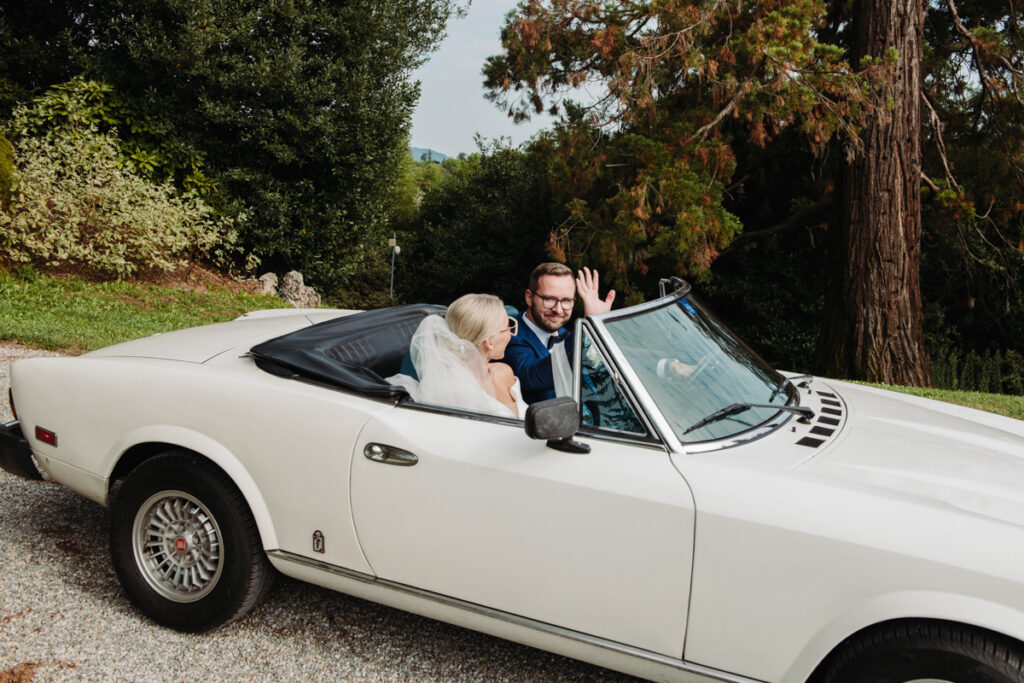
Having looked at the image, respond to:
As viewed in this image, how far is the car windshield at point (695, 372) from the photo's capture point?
2555mm

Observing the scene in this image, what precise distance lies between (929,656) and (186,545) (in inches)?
99.5

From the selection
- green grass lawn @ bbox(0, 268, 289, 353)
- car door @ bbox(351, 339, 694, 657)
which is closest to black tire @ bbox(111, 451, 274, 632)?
car door @ bbox(351, 339, 694, 657)

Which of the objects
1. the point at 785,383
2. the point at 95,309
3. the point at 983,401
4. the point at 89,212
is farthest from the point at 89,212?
the point at 983,401

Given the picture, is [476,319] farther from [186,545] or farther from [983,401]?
[983,401]

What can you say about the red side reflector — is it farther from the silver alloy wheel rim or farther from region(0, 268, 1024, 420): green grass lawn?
region(0, 268, 1024, 420): green grass lawn

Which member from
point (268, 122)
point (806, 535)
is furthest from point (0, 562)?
point (268, 122)

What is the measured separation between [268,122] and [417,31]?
13.3 feet

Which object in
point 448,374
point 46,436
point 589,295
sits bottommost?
point 46,436

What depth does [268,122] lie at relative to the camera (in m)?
15.2

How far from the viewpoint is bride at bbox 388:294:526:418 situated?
9.46ft

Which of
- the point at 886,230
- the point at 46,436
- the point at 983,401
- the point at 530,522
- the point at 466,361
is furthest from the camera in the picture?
the point at 886,230

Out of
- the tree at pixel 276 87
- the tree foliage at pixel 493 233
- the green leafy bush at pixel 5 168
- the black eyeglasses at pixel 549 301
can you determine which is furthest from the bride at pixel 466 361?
the tree foliage at pixel 493 233

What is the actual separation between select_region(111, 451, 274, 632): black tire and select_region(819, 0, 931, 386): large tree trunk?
965cm

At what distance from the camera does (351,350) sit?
3393mm
